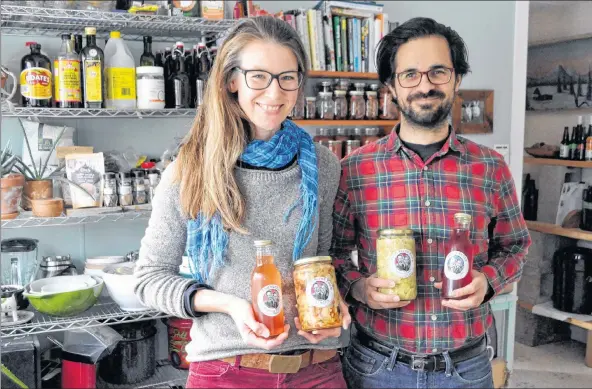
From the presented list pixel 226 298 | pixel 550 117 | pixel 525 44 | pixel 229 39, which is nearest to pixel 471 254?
pixel 226 298

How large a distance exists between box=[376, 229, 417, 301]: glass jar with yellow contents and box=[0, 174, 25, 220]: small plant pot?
4.40 ft

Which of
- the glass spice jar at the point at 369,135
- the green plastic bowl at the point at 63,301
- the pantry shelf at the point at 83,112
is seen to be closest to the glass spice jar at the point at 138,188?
Result: the pantry shelf at the point at 83,112

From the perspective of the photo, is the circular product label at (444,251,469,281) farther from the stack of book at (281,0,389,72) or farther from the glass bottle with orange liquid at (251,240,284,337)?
the stack of book at (281,0,389,72)

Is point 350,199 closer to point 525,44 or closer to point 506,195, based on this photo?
point 506,195

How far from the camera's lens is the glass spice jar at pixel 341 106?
2736 mm

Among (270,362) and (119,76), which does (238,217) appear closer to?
(270,362)

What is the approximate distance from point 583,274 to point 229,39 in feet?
4.06

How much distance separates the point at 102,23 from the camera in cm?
221

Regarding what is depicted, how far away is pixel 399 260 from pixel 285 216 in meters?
0.25

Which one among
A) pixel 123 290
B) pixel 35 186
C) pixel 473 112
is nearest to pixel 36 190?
pixel 35 186

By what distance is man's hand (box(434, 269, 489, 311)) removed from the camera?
120 centimetres

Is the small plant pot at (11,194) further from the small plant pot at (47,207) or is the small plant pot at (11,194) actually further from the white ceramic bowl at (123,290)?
the white ceramic bowl at (123,290)

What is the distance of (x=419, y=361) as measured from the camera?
4.25 ft

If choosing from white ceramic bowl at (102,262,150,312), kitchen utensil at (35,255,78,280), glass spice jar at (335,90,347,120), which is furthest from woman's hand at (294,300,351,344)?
glass spice jar at (335,90,347,120)
